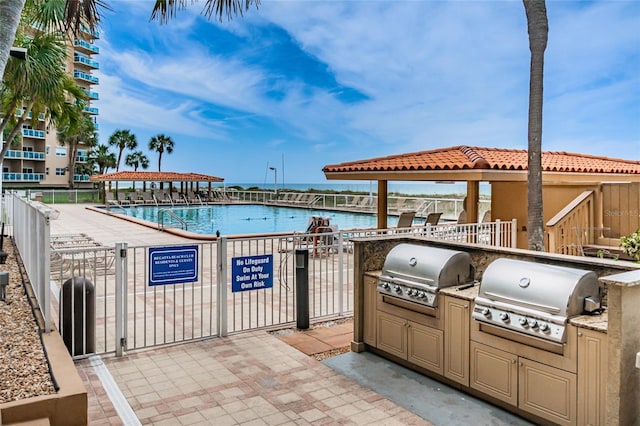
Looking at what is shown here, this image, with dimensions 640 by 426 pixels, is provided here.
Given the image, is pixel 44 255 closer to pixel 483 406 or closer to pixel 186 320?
pixel 186 320

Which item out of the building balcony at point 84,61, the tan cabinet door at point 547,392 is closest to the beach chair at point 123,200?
the building balcony at point 84,61

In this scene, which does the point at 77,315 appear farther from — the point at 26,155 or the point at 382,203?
the point at 26,155

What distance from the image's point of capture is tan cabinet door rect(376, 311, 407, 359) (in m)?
4.55

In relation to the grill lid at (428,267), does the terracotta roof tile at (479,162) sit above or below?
above

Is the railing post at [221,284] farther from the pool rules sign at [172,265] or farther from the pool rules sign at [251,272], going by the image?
the pool rules sign at [172,265]

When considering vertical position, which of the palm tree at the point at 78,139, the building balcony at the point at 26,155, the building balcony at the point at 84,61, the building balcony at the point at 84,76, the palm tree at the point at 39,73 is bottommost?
the palm tree at the point at 39,73

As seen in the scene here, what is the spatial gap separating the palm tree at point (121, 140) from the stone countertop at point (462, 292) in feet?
178

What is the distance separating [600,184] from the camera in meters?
9.41

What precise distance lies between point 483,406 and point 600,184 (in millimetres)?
7270

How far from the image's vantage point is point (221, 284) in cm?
540

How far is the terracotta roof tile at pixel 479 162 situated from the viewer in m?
8.67

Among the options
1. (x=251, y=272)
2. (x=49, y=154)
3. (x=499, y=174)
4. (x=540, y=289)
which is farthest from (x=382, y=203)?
(x=49, y=154)

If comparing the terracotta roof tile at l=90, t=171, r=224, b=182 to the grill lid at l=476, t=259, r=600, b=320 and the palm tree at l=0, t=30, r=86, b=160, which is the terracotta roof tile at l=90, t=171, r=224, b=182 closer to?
the palm tree at l=0, t=30, r=86, b=160

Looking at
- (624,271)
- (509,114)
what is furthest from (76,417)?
(509,114)
